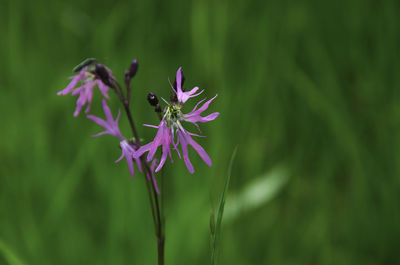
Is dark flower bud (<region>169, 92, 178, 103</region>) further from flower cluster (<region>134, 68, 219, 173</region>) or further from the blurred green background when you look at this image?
the blurred green background

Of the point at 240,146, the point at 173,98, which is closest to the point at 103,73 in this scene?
the point at 173,98

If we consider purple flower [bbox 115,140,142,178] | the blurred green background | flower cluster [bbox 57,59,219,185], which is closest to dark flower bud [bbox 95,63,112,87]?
flower cluster [bbox 57,59,219,185]

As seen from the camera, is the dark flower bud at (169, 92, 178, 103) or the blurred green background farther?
the blurred green background

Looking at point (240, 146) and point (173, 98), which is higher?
point (173, 98)

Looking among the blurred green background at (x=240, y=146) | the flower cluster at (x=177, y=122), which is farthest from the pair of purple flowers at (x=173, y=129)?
the blurred green background at (x=240, y=146)

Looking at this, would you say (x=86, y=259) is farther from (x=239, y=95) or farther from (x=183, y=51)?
(x=183, y=51)

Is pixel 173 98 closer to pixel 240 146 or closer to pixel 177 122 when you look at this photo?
pixel 177 122
